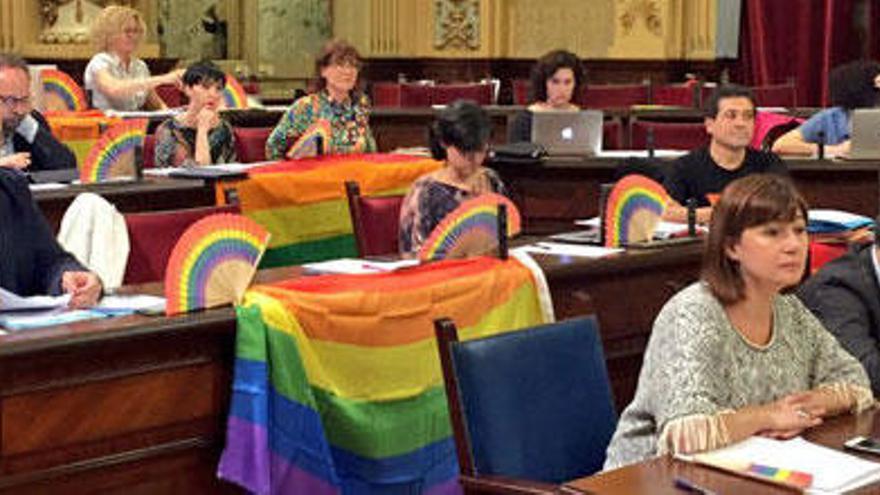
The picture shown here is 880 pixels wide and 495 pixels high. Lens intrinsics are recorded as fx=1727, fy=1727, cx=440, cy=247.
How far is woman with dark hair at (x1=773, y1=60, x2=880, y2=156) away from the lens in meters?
7.91

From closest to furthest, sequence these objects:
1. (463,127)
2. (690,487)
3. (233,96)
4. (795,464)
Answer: (690,487) < (795,464) < (463,127) < (233,96)

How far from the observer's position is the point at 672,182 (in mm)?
6121

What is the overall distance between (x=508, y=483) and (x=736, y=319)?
0.58 metres

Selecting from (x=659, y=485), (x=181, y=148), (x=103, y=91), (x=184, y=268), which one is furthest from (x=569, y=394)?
(x=103, y=91)

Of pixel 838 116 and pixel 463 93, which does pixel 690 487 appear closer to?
pixel 838 116

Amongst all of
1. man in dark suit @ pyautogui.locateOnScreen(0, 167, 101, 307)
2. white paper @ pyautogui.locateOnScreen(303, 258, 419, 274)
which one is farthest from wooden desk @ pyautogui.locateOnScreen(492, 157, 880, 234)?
man in dark suit @ pyautogui.locateOnScreen(0, 167, 101, 307)

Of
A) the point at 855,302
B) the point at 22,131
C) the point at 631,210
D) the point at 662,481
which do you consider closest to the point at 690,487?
the point at 662,481

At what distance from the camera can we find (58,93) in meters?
8.64

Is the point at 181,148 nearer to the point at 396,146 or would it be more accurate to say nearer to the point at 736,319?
the point at 396,146

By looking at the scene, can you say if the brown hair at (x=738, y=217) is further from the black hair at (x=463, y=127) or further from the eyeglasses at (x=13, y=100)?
the eyeglasses at (x=13, y=100)

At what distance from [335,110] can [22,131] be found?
186 centimetres

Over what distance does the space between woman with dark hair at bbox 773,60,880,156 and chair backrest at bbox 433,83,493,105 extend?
3.69 metres

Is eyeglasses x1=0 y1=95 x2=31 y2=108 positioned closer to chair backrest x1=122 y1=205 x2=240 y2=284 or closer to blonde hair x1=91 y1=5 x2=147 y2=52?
chair backrest x1=122 y1=205 x2=240 y2=284

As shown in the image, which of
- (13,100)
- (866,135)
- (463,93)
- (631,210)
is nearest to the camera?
(631,210)
